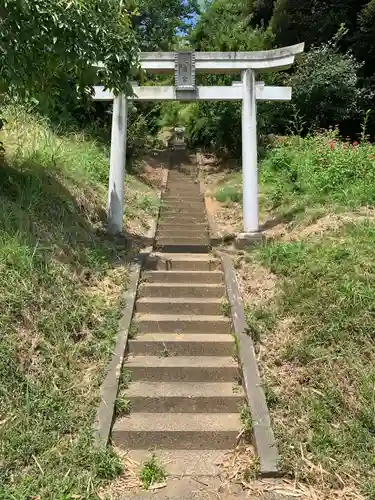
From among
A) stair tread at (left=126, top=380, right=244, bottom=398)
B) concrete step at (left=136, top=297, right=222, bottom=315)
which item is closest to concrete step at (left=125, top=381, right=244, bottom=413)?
stair tread at (left=126, top=380, right=244, bottom=398)

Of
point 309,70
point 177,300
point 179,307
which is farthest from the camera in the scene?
point 309,70

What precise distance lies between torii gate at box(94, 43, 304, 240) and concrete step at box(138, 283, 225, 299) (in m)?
1.88

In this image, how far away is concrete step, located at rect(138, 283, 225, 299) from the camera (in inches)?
240

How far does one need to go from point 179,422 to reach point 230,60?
6279mm

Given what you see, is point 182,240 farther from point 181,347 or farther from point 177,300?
point 181,347

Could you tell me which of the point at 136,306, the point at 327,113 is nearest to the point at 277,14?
the point at 327,113

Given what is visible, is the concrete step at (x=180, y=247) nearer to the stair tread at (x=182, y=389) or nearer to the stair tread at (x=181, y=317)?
the stair tread at (x=181, y=317)

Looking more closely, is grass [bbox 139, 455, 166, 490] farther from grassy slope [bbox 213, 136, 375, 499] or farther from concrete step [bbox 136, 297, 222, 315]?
concrete step [bbox 136, 297, 222, 315]

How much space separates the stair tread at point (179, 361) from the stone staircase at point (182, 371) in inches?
0.4

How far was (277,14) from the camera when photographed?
13.8 meters

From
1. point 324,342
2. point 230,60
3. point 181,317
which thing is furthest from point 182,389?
point 230,60

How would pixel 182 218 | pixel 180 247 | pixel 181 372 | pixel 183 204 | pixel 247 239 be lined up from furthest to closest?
pixel 183 204
pixel 182 218
pixel 180 247
pixel 247 239
pixel 181 372

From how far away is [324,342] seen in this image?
440 centimetres

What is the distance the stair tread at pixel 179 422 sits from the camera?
4.08 m
